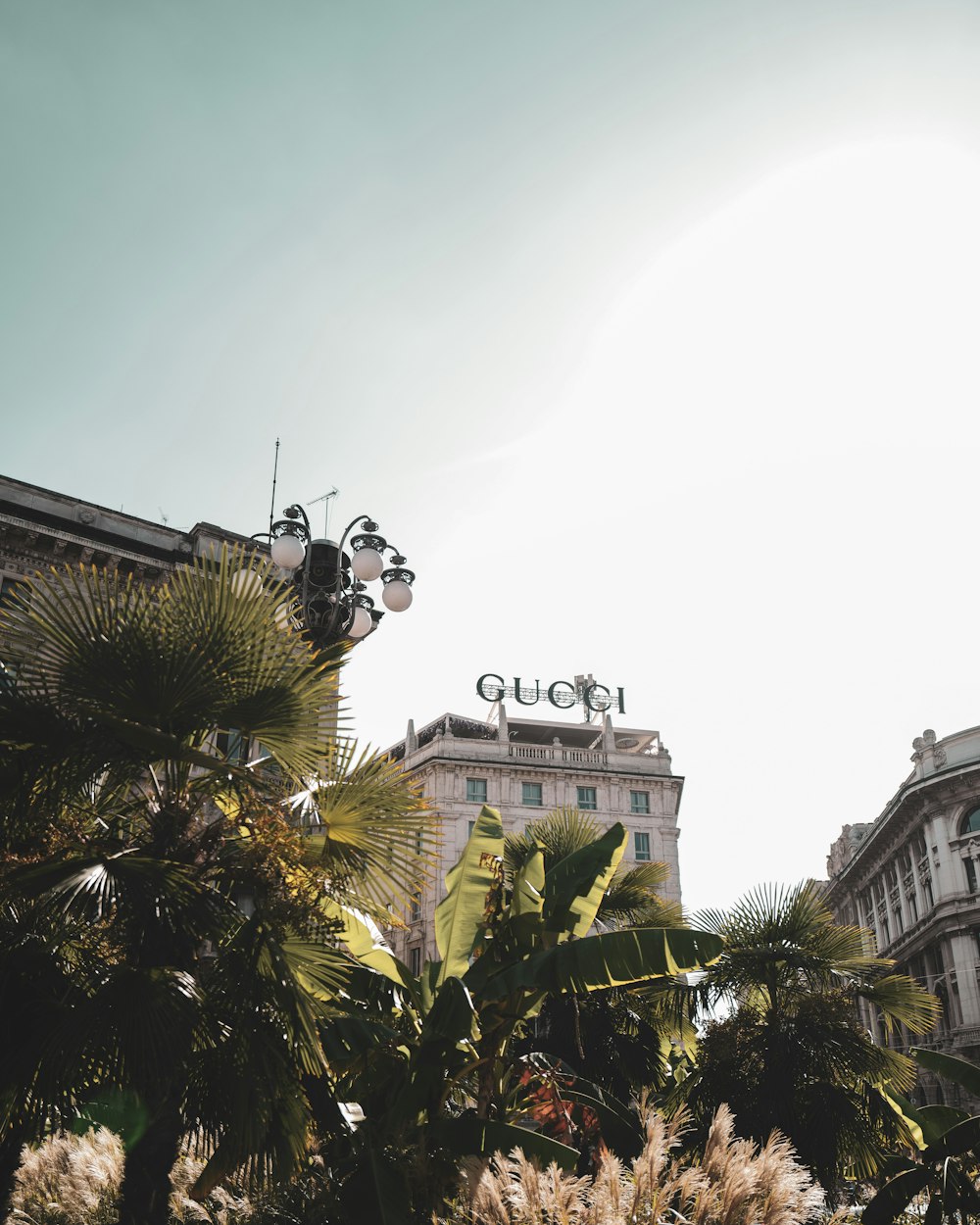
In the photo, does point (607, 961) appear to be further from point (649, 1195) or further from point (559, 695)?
point (559, 695)

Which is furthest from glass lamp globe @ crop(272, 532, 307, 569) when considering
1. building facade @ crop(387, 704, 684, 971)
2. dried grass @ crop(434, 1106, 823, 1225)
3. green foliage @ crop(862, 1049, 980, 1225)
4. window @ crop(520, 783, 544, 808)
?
window @ crop(520, 783, 544, 808)

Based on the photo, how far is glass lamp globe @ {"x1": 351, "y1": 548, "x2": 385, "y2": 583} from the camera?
1397 cm

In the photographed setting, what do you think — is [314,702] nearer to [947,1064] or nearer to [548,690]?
Answer: [947,1064]

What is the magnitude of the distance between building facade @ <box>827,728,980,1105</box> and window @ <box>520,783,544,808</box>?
19.4 meters

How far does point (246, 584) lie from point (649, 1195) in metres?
5.66

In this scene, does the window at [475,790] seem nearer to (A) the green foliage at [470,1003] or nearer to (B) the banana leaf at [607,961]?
(A) the green foliage at [470,1003]

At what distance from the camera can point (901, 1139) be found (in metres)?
13.0

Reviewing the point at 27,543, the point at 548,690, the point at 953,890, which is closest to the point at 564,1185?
the point at 27,543

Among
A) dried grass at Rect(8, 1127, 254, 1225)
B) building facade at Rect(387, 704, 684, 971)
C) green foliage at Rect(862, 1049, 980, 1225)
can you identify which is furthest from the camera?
building facade at Rect(387, 704, 684, 971)

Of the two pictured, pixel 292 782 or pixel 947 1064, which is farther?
pixel 947 1064

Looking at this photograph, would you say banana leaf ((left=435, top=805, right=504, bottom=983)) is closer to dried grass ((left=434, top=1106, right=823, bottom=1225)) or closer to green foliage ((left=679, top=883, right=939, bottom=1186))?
dried grass ((left=434, top=1106, right=823, bottom=1225))

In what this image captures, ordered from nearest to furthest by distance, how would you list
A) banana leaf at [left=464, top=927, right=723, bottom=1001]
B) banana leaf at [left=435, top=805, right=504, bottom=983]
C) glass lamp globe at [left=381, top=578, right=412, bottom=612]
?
1. banana leaf at [left=464, top=927, right=723, bottom=1001]
2. banana leaf at [left=435, top=805, right=504, bottom=983]
3. glass lamp globe at [left=381, top=578, right=412, bottom=612]

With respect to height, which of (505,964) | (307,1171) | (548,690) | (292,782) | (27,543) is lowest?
(307,1171)

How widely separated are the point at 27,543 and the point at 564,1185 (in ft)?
73.0
